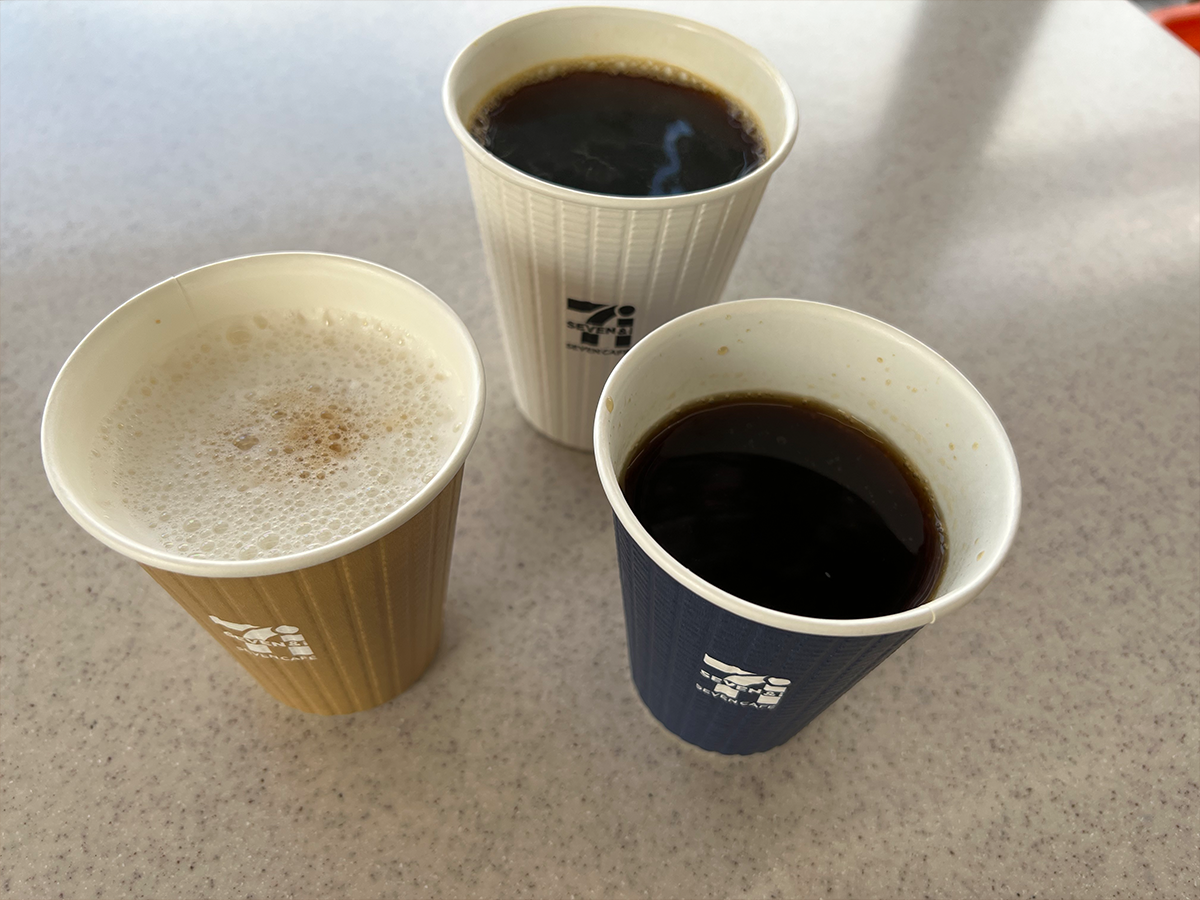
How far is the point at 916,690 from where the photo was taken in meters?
0.76

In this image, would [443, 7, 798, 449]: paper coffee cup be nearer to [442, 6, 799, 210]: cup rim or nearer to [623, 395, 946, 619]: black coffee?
[442, 6, 799, 210]: cup rim

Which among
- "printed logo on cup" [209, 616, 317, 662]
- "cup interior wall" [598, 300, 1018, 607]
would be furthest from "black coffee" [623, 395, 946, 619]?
"printed logo on cup" [209, 616, 317, 662]

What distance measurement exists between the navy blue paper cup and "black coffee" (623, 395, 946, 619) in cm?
2

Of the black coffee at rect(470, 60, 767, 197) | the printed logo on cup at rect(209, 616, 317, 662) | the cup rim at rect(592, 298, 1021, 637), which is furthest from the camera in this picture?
the black coffee at rect(470, 60, 767, 197)

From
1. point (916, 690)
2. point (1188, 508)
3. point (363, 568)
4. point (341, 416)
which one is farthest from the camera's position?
point (1188, 508)

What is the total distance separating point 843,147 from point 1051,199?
304 mm

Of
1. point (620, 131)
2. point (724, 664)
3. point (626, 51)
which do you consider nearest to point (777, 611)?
point (724, 664)

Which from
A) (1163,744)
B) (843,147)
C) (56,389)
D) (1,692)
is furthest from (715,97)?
(1,692)

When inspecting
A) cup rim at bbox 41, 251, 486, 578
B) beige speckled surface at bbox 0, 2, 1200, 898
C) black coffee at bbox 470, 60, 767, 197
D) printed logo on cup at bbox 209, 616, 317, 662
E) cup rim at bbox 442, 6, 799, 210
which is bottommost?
beige speckled surface at bbox 0, 2, 1200, 898

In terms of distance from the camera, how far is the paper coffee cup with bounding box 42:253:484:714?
1.65 ft

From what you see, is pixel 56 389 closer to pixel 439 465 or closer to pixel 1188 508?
pixel 439 465

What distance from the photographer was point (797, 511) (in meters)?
0.65

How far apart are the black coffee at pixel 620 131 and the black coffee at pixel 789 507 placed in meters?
0.22

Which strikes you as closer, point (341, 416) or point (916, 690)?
point (341, 416)
